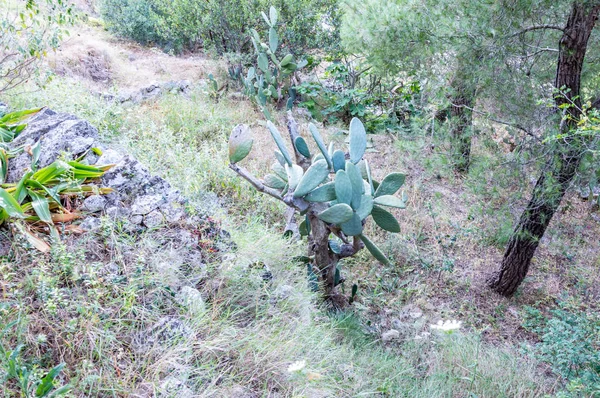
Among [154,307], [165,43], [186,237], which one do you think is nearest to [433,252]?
[186,237]

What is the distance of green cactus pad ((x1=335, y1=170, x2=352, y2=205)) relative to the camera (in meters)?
2.18

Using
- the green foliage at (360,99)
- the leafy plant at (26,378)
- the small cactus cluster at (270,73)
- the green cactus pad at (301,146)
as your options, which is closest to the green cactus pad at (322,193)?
the green cactus pad at (301,146)

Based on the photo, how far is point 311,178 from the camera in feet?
7.20

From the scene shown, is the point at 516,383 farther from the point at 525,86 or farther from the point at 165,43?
the point at 165,43

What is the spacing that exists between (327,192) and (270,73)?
4239 millimetres

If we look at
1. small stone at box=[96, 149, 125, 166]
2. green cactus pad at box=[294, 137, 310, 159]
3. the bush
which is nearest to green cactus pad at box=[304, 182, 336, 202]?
green cactus pad at box=[294, 137, 310, 159]

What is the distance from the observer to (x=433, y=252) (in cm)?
385

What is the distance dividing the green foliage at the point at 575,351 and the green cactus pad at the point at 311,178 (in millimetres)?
1474

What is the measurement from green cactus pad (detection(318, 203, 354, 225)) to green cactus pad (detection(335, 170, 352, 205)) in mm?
73

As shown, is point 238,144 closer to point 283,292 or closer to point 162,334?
point 283,292

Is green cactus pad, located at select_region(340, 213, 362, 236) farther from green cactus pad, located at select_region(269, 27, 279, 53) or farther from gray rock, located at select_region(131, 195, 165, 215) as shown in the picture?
green cactus pad, located at select_region(269, 27, 279, 53)

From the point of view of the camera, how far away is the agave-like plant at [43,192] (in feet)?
6.39

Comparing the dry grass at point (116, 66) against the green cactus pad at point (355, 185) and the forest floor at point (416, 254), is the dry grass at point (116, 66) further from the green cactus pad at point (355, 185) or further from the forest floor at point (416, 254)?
the green cactus pad at point (355, 185)

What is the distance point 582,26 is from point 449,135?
1.20 metres
